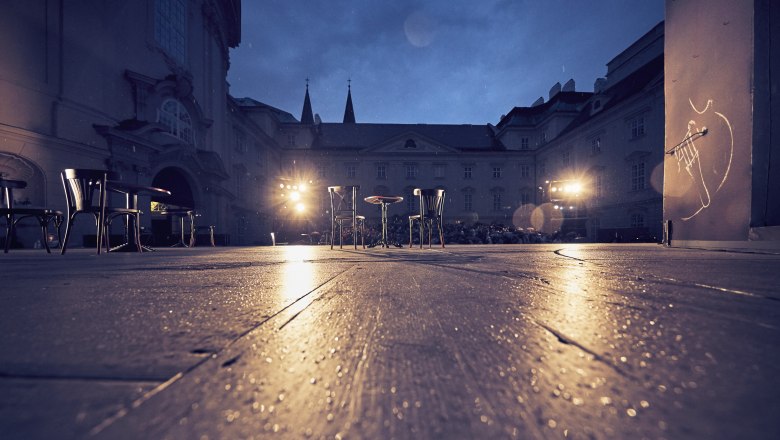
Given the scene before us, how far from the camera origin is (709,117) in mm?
4574

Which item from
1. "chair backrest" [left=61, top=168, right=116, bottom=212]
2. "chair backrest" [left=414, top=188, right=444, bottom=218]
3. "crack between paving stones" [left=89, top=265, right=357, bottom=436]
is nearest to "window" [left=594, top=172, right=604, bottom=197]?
"chair backrest" [left=414, top=188, right=444, bottom=218]

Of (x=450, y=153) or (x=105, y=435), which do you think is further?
(x=450, y=153)

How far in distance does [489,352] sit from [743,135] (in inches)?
212

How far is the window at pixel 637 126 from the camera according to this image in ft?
59.4

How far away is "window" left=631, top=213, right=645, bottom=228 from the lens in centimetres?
1798

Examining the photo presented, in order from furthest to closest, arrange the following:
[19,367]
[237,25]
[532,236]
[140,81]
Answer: [237,25], [532,236], [140,81], [19,367]

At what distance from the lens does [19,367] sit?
43 cm

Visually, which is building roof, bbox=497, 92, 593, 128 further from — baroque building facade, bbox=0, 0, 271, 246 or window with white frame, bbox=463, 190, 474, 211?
baroque building facade, bbox=0, 0, 271, 246

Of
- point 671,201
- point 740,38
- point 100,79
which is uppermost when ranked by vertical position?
point 100,79

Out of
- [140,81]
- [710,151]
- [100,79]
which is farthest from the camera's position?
[140,81]

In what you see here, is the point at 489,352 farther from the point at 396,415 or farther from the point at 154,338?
the point at 154,338

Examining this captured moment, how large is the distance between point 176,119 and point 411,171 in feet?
66.1

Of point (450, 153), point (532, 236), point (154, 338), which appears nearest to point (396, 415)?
point (154, 338)

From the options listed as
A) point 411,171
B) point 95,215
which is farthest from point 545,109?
point 95,215
